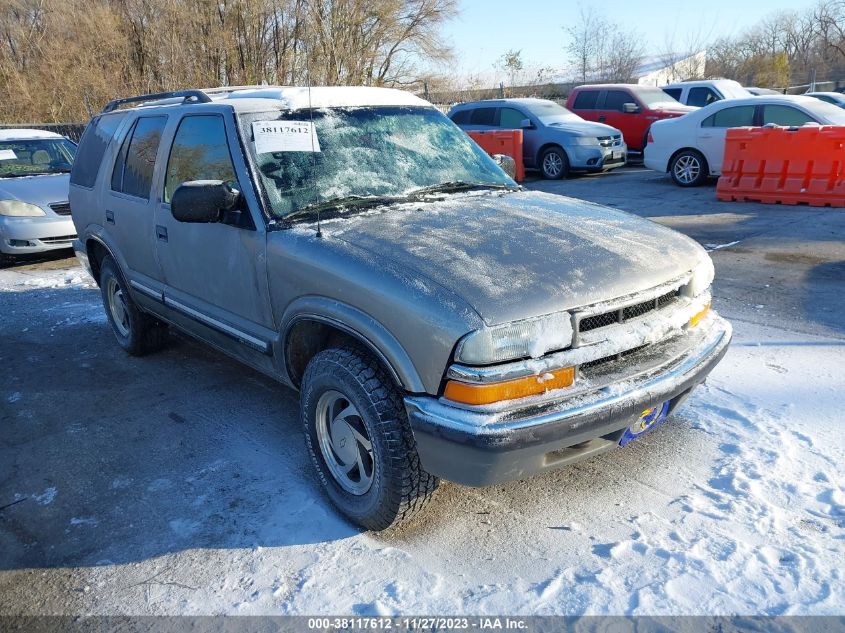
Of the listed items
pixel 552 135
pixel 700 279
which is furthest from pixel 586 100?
pixel 700 279

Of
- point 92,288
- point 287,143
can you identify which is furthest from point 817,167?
point 92,288

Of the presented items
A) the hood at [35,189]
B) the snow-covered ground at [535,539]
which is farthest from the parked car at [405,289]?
the hood at [35,189]

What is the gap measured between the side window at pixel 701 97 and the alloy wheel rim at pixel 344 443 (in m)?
16.5

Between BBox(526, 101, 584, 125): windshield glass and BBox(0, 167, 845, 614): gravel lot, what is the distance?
34.0ft

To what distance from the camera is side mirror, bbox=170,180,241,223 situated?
3.23 m

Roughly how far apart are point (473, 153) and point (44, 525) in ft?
10.3

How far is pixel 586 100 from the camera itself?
1662 cm

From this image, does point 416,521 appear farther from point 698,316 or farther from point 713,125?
point 713,125

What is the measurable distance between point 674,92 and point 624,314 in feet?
56.2

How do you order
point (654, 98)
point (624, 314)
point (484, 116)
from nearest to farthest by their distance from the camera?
point (624, 314)
point (484, 116)
point (654, 98)

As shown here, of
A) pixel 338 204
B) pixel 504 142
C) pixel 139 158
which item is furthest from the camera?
pixel 504 142

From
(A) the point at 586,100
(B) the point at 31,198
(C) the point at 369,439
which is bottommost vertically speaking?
(C) the point at 369,439

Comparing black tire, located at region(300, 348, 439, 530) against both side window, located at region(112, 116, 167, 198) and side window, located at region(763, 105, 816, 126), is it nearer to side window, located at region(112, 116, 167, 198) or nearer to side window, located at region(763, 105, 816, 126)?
side window, located at region(112, 116, 167, 198)

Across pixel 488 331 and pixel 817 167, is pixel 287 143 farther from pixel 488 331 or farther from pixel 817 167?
pixel 817 167
